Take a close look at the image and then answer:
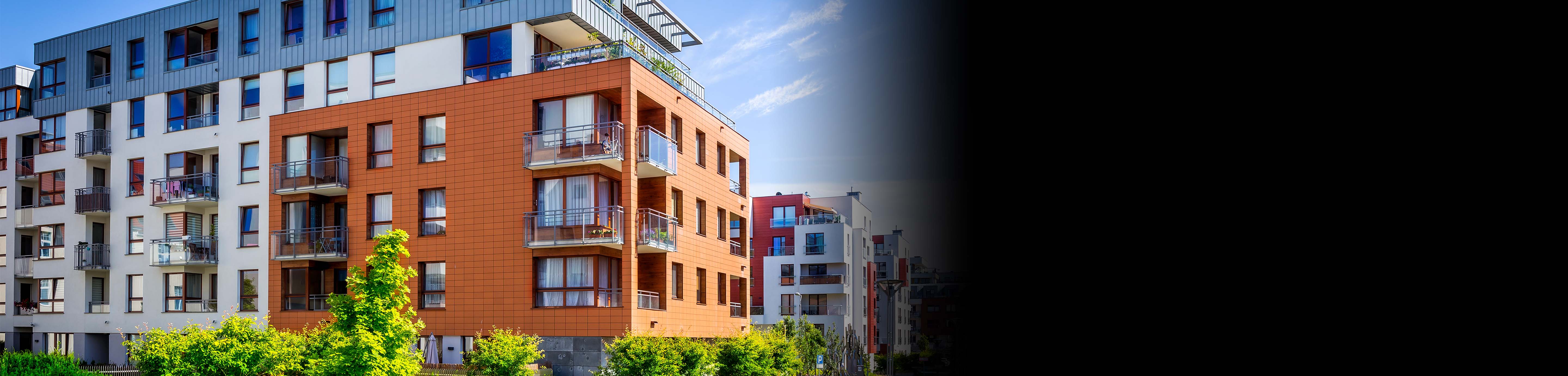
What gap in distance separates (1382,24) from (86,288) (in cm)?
4407

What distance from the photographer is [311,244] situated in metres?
29.7

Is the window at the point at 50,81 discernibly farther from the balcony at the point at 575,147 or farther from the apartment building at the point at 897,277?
the apartment building at the point at 897,277

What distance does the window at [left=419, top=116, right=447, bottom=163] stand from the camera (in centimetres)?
2817

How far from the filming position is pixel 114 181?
3584cm

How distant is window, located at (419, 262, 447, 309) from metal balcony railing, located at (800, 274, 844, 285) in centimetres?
3455

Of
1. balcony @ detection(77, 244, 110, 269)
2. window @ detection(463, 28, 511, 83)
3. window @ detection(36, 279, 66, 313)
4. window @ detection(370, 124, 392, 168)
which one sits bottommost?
window @ detection(36, 279, 66, 313)

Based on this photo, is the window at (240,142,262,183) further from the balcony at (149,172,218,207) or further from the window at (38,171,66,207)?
the window at (38,171,66,207)

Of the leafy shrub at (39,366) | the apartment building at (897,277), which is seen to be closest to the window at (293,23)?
the leafy shrub at (39,366)

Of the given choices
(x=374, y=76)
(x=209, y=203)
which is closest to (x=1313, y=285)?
(x=374, y=76)

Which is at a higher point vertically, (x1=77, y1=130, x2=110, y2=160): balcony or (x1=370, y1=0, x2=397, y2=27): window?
(x1=370, y1=0, x2=397, y2=27): window

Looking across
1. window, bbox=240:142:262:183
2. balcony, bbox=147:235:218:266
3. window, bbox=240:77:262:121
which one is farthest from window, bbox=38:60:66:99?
window, bbox=240:142:262:183

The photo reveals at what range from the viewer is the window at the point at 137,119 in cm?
3516

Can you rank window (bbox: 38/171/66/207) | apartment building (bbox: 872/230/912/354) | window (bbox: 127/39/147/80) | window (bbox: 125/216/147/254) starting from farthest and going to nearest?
1. window (bbox: 38/171/66/207)
2. window (bbox: 127/39/147/80)
3. window (bbox: 125/216/147/254)
4. apartment building (bbox: 872/230/912/354)

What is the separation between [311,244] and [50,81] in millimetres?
18858
